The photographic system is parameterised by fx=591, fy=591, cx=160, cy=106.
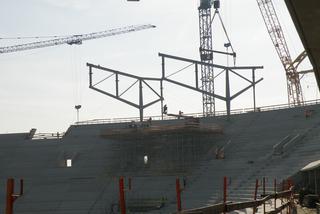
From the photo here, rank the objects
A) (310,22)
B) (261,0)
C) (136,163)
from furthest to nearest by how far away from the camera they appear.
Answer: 1. (261,0)
2. (136,163)
3. (310,22)

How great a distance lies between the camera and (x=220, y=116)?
58.4 m

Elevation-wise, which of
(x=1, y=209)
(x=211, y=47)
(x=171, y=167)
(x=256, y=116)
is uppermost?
(x=211, y=47)

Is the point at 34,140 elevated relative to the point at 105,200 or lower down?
elevated

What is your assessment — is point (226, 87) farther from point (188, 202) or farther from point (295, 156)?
point (188, 202)

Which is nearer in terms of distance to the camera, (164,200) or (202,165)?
(164,200)

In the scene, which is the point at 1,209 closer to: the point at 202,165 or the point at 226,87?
the point at 202,165

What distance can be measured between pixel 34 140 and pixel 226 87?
21049mm

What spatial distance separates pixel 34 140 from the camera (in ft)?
205

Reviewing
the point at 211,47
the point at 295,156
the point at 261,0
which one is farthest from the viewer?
the point at 211,47

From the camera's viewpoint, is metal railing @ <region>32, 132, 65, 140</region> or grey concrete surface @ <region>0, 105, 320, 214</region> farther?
metal railing @ <region>32, 132, 65, 140</region>

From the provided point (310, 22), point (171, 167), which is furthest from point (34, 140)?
point (310, 22)

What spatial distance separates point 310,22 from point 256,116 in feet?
157

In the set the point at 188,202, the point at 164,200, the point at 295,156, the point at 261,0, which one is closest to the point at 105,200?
the point at 164,200

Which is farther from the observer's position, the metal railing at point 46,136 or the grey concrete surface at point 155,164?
the metal railing at point 46,136
